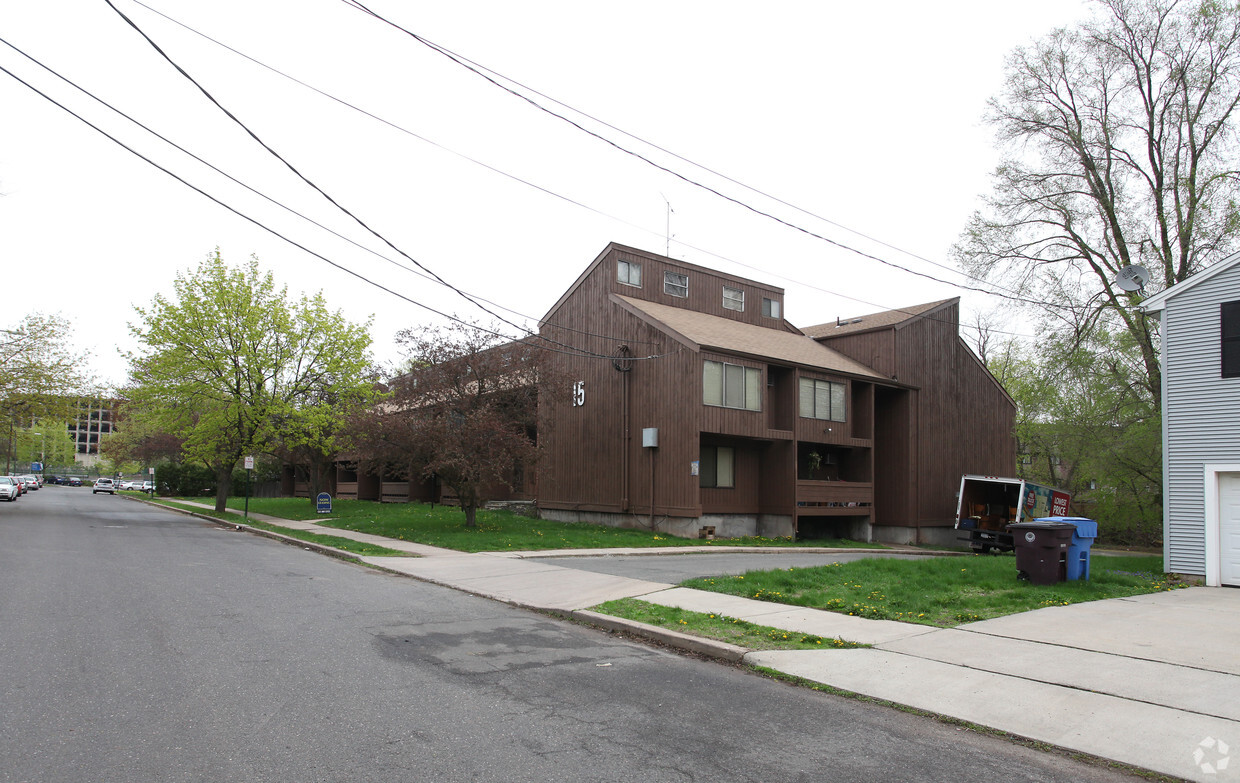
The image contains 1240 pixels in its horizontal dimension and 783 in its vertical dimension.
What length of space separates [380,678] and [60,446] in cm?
12356

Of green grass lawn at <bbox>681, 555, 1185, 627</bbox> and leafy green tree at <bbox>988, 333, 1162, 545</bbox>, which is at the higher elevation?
leafy green tree at <bbox>988, 333, 1162, 545</bbox>

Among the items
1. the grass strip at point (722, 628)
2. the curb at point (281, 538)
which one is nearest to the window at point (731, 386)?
the curb at point (281, 538)

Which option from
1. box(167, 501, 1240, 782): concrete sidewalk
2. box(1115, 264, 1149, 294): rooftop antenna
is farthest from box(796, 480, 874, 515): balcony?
box(167, 501, 1240, 782): concrete sidewalk

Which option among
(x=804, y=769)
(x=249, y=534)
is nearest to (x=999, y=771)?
(x=804, y=769)

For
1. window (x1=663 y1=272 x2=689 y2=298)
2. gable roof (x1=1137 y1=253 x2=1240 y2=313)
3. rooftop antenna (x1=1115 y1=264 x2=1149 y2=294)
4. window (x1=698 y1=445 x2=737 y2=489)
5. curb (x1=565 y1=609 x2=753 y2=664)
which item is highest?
window (x1=663 y1=272 x2=689 y2=298)

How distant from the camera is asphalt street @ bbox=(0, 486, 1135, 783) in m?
4.91

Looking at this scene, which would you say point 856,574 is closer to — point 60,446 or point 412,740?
point 412,740

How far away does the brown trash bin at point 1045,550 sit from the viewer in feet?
40.9

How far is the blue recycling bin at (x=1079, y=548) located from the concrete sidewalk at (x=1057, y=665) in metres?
1.06

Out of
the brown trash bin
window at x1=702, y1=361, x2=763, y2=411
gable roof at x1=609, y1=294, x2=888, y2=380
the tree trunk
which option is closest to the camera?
the brown trash bin

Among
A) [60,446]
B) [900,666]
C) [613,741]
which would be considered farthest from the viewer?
[60,446]

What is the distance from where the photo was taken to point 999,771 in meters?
5.14

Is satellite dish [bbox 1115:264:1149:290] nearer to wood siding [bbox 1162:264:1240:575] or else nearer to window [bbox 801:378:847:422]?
wood siding [bbox 1162:264:1240:575]

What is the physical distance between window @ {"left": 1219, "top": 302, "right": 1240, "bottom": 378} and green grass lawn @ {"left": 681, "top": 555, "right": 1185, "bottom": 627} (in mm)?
4138
